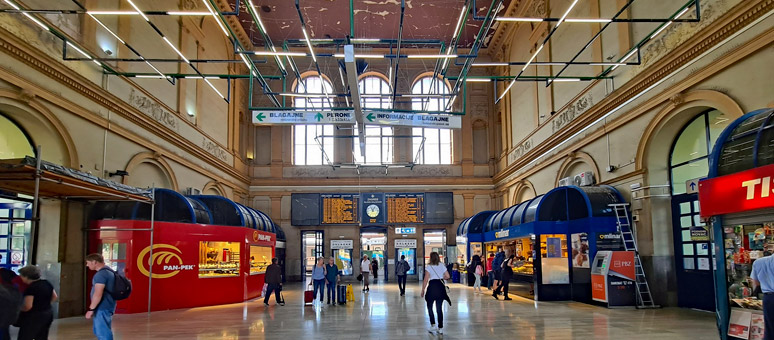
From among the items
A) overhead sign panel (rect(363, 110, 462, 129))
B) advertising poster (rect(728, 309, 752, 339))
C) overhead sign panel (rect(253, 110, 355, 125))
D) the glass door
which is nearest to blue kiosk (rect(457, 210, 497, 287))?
overhead sign panel (rect(363, 110, 462, 129))

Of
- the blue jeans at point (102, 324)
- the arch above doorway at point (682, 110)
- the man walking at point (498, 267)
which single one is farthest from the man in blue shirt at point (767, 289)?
the man walking at point (498, 267)

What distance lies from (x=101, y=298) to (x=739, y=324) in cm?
789

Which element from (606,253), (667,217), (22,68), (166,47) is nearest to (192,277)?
(22,68)

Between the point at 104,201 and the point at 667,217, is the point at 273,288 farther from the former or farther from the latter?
the point at 667,217

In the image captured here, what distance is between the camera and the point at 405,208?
27.7 m

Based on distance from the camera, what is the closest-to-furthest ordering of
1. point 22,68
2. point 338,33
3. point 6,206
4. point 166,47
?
point 22,68
point 6,206
point 166,47
point 338,33

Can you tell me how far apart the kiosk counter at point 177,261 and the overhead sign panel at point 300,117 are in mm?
3443

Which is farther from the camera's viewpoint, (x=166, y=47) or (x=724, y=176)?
(x=166, y=47)

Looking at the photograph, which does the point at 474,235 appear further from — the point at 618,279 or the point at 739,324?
the point at 739,324

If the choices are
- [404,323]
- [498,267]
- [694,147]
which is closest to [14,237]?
[404,323]

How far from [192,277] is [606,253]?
10374mm

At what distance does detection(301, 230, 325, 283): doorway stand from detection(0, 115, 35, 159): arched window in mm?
16264

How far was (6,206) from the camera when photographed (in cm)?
1240

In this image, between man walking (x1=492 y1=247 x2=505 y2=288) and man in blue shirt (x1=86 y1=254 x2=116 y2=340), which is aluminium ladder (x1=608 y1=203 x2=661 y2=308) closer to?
man walking (x1=492 y1=247 x2=505 y2=288)
